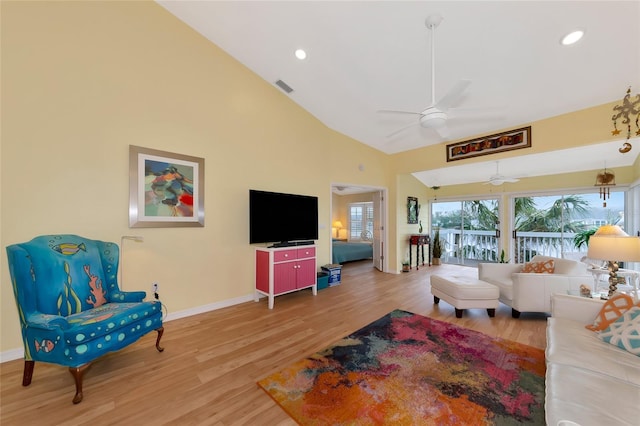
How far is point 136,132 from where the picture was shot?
285 cm

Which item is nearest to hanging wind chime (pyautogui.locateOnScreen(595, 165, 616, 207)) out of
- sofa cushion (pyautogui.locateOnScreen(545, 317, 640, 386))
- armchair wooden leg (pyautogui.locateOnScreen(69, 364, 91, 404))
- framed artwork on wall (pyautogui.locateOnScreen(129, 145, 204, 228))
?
sofa cushion (pyautogui.locateOnScreen(545, 317, 640, 386))

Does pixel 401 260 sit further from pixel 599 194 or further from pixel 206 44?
pixel 206 44

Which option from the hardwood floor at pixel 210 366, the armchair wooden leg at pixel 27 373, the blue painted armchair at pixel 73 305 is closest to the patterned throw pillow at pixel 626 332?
the hardwood floor at pixel 210 366

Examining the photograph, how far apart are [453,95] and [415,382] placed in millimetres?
2531

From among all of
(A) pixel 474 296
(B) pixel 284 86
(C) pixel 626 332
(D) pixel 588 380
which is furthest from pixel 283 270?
(C) pixel 626 332

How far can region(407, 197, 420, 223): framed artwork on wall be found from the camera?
21.1 ft

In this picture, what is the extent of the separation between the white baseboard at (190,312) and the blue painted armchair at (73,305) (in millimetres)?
579

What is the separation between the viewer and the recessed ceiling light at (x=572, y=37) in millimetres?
2350

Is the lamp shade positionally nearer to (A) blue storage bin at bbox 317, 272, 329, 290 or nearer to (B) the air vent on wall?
(A) blue storage bin at bbox 317, 272, 329, 290

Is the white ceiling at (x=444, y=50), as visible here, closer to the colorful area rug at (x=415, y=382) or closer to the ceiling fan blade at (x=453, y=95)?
the ceiling fan blade at (x=453, y=95)

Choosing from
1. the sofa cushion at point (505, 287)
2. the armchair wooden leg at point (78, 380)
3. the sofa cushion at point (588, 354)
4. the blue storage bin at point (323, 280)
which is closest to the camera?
the sofa cushion at point (588, 354)

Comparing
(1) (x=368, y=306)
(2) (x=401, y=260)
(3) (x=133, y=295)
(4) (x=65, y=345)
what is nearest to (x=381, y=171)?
(2) (x=401, y=260)

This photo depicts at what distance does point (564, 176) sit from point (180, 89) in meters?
7.79

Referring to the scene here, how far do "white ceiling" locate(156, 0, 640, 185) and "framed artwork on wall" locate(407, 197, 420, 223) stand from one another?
2.64m
